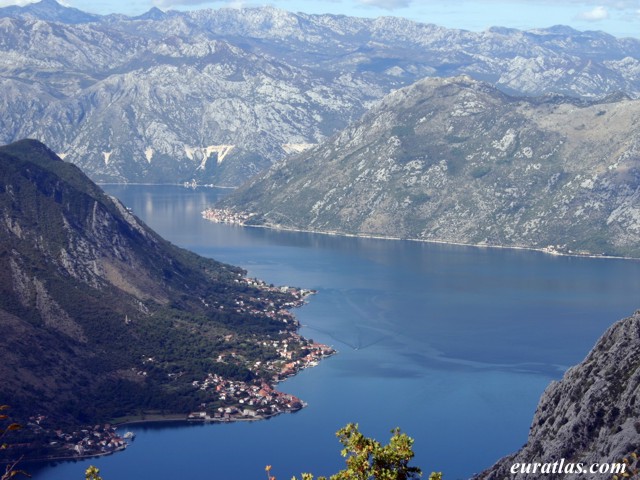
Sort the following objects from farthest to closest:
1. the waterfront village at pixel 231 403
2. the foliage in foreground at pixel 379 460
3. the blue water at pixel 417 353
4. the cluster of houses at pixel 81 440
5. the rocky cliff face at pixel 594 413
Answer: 1. the waterfront village at pixel 231 403
2. the cluster of houses at pixel 81 440
3. the blue water at pixel 417 353
4. the rocky cliff face at pixel 594 413
5. the foliage in foreground at pixel 379 460

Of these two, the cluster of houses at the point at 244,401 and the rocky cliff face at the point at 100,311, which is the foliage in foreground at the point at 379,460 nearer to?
the rocky cliff face at the point at 100,311

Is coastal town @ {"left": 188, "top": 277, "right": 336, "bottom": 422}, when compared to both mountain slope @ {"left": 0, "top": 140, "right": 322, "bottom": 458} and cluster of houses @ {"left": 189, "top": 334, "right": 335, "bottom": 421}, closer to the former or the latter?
cluster of houses @ {"left": 189, "top": 334, "right": 335, "bottom": 421}

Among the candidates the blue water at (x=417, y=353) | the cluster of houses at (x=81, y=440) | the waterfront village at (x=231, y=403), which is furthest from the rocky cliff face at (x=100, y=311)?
the blue water at (x=417, y=353)

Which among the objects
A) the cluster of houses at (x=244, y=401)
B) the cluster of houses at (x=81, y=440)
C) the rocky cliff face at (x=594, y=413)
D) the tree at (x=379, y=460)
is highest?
the tree at (x=379, y=460)

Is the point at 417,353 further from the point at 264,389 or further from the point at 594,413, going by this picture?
the point at 594,413

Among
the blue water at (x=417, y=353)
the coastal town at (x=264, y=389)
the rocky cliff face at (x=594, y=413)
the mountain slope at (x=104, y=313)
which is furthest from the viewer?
the mountain slope at (x=104, y=313)

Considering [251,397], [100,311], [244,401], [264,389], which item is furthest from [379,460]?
[100,311]

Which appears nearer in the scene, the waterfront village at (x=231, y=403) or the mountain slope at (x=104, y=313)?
the waterfront village at (x=231, y=403)

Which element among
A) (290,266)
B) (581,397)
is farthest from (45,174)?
(581,397)
